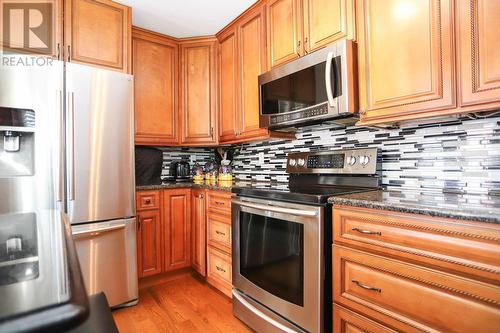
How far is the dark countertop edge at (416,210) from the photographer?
35.6 inches

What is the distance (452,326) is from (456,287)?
0.14m

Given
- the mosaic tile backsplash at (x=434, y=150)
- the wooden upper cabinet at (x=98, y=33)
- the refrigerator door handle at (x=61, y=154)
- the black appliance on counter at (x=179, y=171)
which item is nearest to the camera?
the mosaic tile backsplash at (x=434, y=150)

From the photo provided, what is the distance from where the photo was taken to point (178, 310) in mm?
2074

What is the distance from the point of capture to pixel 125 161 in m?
2.12

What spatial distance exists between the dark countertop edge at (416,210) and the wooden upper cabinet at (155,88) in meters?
1.92

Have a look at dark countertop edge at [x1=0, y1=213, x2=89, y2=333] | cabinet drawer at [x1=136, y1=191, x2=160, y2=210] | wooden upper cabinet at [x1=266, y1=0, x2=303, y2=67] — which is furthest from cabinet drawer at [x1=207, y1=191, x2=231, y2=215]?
dark countertop edge at [x1=0, y1=213, x2=89, y2=333]

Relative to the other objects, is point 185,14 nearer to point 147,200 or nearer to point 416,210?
point 147,200

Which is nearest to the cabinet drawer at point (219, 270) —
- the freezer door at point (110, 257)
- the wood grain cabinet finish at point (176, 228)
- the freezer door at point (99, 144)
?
the wood grain cabinet finish at point (176, 228)

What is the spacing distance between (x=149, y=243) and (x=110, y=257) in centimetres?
40

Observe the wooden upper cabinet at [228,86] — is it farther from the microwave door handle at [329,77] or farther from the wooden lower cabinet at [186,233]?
the microwave door handle at [329,77]

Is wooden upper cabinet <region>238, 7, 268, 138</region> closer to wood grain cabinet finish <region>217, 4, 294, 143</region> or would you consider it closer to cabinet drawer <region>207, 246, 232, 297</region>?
wood grain cabinet finish <region>217, 4, 294, 143</region>

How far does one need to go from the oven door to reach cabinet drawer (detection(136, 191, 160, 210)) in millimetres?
828

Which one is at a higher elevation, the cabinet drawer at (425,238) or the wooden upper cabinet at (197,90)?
the wooden upper cabinet at (197,90)

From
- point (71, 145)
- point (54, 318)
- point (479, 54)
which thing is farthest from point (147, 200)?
point (479, 54)
